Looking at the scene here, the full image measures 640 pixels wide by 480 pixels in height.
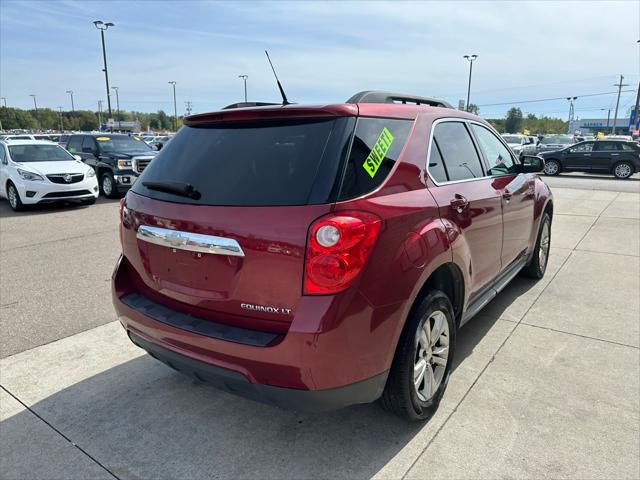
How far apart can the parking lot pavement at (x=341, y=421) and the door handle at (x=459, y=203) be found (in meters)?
1.18

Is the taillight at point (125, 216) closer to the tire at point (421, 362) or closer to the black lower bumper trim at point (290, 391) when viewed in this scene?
the black lower bumper trim at point (290, 391)

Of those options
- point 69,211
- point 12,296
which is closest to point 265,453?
point 12,296

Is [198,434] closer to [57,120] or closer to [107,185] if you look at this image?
[107,185]

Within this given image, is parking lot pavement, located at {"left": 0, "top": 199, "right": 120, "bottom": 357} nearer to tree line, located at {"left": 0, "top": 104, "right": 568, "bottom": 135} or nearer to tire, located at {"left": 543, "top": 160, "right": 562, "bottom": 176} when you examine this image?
tire, located at {"left": 543, "top": 160, "right": 562, "bottom": 176}

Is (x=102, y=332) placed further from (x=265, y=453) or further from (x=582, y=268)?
(x=582, y=268)

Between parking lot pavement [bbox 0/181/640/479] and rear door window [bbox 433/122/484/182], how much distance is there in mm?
1369

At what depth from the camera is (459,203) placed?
2842mm

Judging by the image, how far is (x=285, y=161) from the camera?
2219 mm

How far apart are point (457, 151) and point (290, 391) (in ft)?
6.64

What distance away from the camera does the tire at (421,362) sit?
237 cm

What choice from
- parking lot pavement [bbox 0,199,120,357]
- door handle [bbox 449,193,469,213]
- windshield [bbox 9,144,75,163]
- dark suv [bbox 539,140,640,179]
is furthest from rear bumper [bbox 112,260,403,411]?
dark suv [bbox 539,140,640,179]

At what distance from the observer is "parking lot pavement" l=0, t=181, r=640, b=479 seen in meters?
2.36

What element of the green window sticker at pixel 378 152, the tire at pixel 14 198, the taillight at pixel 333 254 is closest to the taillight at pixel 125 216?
the taillight at pixel 333 254

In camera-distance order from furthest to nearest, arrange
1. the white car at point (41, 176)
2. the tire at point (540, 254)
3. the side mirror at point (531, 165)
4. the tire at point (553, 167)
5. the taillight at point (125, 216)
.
Answer: the tire at point (553, 167) < the white car at point (41, 176) < the tire at point (540, 254) < the side mirror at point (531, 165) < the taillight at point (125, 216)
